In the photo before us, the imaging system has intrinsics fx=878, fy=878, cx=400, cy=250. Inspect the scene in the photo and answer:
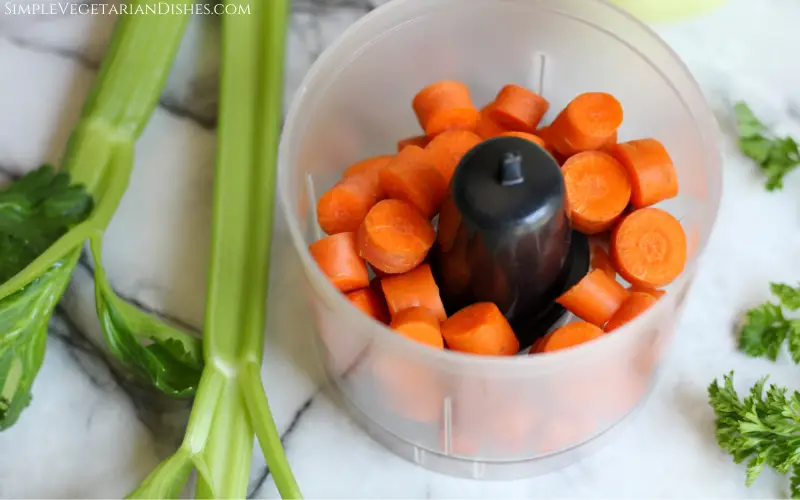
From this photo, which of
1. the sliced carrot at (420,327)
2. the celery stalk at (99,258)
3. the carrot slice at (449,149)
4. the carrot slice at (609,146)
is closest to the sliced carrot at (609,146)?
the carrot slice at (609,146)

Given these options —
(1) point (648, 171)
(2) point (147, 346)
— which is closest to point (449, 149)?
(1) point (648, 171)

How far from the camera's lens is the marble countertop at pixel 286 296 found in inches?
26.6

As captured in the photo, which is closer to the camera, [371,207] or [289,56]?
[371,207]

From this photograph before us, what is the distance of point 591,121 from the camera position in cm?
69

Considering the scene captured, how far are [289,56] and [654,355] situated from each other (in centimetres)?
45

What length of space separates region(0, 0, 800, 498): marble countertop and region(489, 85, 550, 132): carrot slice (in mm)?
188

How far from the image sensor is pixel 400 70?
0.78m

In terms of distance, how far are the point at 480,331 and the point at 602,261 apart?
16cm

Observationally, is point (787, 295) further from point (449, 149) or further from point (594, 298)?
point (449, 149)

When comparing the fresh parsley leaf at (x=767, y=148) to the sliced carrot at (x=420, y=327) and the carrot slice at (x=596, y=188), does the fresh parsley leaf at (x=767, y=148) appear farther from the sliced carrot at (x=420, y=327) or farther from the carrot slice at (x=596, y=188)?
the sliced carrot at (x=420, y=327)

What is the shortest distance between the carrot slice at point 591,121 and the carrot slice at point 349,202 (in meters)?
0.16

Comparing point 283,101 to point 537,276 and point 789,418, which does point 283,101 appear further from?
point 789,418

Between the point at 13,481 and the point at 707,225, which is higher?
the point at 707,225

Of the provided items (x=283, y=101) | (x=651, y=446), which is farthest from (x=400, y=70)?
(x=651, y=446)
